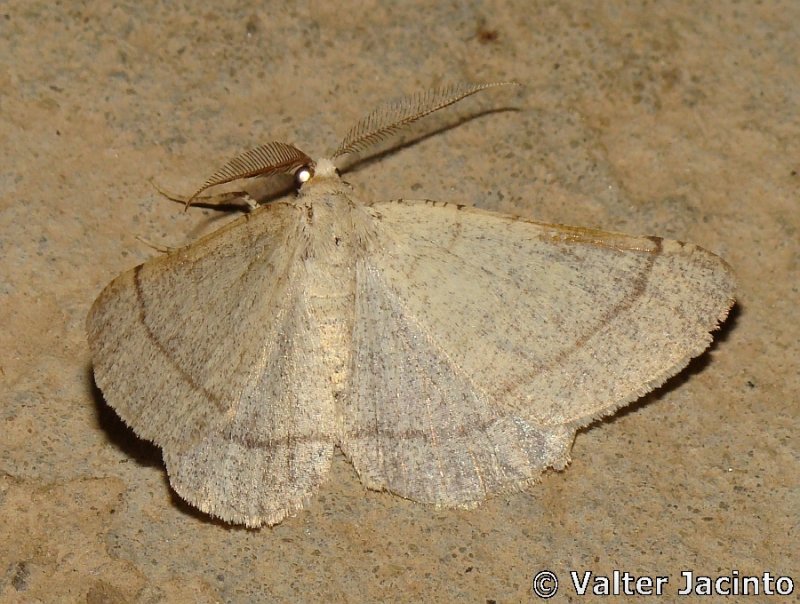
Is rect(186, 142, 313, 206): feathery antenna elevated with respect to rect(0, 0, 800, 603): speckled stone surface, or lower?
elevated

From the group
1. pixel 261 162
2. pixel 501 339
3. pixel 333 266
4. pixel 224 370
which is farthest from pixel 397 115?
pixel 224 370

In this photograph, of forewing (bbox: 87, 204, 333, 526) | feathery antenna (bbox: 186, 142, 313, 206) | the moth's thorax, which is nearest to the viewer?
forewing (bbox: 87, 204, 333, 526)

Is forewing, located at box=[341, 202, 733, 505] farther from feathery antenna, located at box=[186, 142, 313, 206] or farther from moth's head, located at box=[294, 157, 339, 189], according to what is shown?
feathery antenna, located at box=[186, 142, 313, 206]

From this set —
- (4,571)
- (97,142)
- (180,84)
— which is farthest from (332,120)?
(4,571)

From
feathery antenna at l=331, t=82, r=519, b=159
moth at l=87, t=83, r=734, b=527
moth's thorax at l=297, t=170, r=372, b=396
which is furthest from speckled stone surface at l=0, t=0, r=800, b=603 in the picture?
moth's thorax at l=297, t=170, r=372, b=396

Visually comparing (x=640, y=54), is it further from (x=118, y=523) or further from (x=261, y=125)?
(x=118, y=523)

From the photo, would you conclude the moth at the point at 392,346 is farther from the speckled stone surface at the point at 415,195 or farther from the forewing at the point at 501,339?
the speckled stone surface at the point at 415,195

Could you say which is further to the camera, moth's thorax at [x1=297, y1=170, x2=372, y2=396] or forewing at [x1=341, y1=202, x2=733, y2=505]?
moth's thorax at [x1=297, y1=170, x2=372, y2=396]
